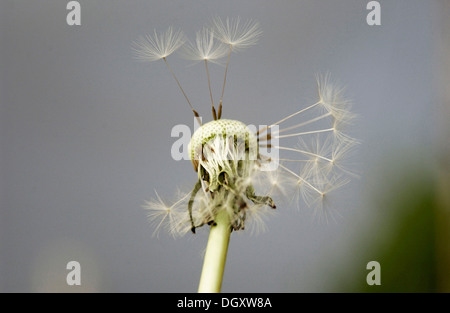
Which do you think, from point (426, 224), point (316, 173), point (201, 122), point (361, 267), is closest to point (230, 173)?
point (201, 122)

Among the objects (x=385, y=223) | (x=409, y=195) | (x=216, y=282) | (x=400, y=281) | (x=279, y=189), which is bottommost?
(x=216, y=282)

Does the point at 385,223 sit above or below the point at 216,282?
above

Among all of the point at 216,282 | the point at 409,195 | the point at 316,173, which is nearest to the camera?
the point at 216,282

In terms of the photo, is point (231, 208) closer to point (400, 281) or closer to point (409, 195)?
point (400, 281)

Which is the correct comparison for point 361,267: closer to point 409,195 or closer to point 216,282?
point 409,195

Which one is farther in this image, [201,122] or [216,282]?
[201,122]

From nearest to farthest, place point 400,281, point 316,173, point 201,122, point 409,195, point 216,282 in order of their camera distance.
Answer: point 216,282
point 201,122
point 316,173
point 400,281
point 409,195

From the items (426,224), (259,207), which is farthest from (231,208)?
(426,224)
